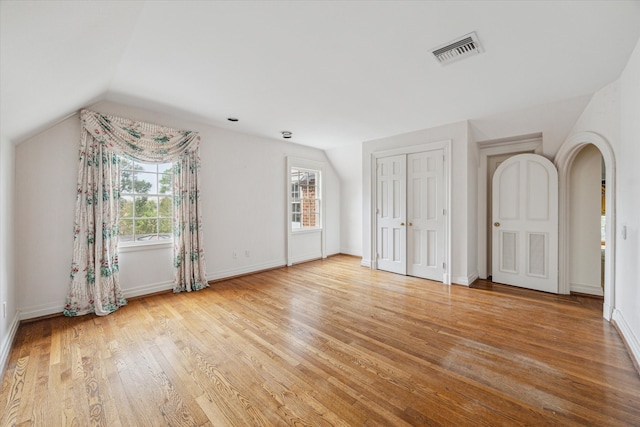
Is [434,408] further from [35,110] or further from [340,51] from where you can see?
[35,110]

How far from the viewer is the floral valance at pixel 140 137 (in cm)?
295

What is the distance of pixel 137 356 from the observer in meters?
2.09

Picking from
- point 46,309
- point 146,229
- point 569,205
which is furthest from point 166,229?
point 569,205

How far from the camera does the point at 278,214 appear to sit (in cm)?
500

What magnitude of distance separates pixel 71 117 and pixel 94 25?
77.0 inches

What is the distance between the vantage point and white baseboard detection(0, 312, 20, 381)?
192 cm

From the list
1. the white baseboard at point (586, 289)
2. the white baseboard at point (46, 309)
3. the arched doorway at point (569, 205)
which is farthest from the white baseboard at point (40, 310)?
the white baseboard at point (586, 289)

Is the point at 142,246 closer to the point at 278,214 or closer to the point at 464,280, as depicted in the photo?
the point at 278,214

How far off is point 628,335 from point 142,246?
511 centimetres

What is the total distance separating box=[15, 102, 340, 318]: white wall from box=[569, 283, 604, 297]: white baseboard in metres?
4.17

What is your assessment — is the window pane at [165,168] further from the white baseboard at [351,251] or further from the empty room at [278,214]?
the white baseboard at [351,251]

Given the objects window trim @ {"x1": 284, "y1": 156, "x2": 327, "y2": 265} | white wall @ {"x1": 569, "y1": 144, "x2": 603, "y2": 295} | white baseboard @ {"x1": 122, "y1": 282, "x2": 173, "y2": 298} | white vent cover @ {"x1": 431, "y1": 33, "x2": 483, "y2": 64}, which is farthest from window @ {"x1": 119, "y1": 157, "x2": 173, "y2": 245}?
white wall @ {"x1": 569, "y1": 144, "x2": 603, "y2": 295}

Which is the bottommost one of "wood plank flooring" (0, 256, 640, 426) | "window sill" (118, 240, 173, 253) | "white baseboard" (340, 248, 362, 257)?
"wood plank flooring" (0, 256, 640, 426)

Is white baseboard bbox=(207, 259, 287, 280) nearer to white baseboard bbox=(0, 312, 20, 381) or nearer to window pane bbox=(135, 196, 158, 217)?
window pane bbox=(135, 196, 158, 217)
